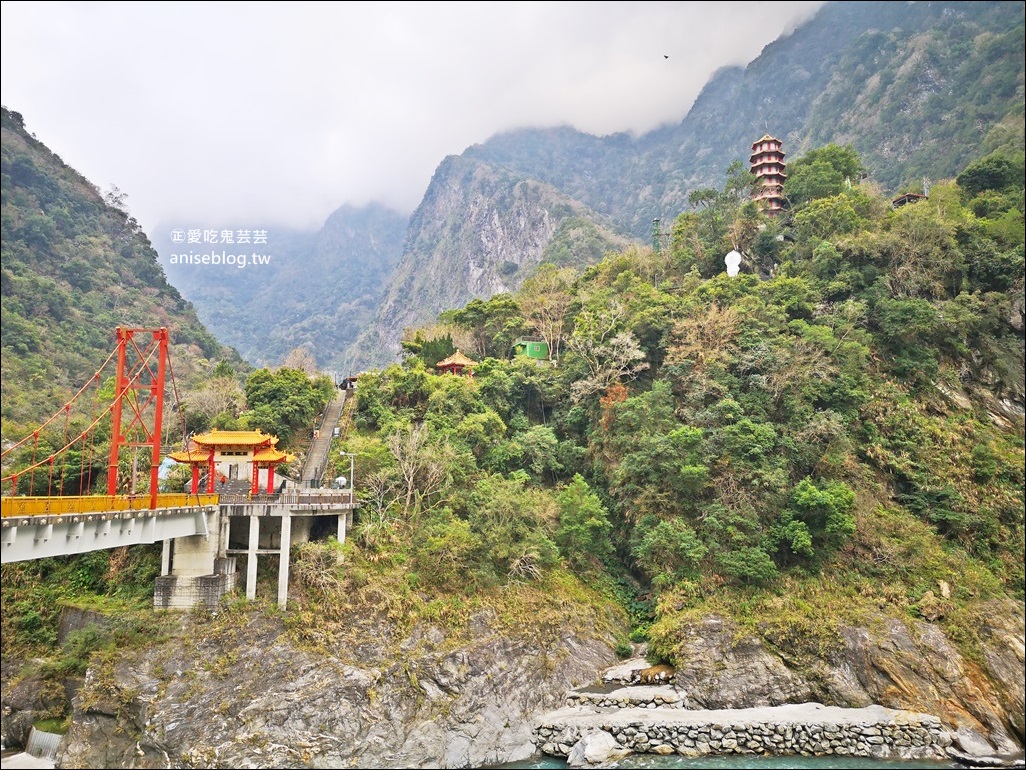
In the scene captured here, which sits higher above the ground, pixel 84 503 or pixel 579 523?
pixel 84 503

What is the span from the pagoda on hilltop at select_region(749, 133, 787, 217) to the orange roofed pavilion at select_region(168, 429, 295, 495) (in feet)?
127

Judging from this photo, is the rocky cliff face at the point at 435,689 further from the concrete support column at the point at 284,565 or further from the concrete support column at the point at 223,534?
the concrete support column at the point at 223,534

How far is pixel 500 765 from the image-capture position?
18.5 metres

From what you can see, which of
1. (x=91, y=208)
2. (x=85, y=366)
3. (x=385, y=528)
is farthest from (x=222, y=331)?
(x=385, y=528)

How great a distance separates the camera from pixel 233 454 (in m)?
24.8

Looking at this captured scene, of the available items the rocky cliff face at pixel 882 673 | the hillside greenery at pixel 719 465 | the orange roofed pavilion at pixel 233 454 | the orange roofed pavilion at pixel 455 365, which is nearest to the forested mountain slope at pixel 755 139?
the hillside greenery at pixel 719 465

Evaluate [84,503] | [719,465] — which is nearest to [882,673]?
[719,465]

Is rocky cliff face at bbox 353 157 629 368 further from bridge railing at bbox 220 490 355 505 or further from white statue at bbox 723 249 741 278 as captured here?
bridge railing at bbox 220 490 355 505

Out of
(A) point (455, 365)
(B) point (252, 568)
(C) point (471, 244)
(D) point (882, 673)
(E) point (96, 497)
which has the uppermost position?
(C) point (471, 244)

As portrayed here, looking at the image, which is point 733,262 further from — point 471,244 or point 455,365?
point 471,244

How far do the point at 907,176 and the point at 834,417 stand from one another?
49299mm

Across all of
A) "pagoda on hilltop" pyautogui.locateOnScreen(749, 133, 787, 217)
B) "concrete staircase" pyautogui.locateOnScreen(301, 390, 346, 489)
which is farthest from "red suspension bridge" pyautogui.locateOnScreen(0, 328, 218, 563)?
"pagoda on hilltop" pyautogui.locateOnScreen(749, 133, 787, 217)

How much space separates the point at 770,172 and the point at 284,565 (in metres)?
42.8

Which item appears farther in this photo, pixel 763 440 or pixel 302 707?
pixel 763 440
